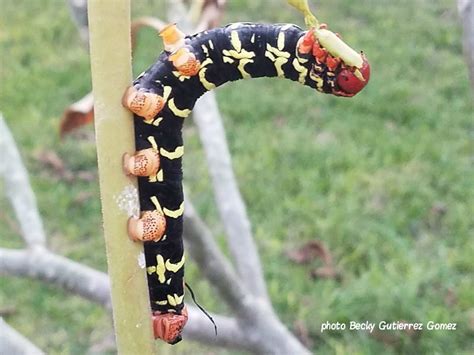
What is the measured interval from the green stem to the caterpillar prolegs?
3 cm

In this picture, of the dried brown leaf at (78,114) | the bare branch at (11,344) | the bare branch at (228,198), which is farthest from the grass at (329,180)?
the bare branch at (11,344)

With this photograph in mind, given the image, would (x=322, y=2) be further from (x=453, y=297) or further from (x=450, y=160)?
(x=453, y=297)

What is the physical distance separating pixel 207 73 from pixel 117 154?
0.34 feet

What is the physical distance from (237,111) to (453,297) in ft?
3.24

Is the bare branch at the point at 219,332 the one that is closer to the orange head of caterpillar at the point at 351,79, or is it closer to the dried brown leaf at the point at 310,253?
the orange head of caterpillar at the point at 351,79

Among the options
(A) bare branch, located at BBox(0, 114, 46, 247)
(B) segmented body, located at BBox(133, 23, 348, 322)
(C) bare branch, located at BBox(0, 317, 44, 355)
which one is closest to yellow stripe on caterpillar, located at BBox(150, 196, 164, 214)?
(B) segmented body, located at BBox(133, 23, 348, 322)

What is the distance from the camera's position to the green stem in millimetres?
370

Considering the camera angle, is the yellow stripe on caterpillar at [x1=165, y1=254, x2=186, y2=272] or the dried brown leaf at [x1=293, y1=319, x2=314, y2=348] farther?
the dried brown leaf at [x1=293, y1=319, x2=314, y2=348]

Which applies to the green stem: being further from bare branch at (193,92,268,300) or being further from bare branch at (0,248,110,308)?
bare branch at (193,92,268,300)

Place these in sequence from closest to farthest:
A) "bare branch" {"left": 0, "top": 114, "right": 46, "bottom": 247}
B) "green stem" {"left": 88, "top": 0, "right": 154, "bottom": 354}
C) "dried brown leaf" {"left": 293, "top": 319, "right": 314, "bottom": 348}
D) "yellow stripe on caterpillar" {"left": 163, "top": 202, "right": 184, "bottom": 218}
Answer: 1. "green stem" {"left": 88, "top": 0, "right": 154, "bottom": 354}
2. "yellow stripe on caterpillar" {"left": 163, "top": 202, "right": 184, "bottom": 218}
3. "bare branch" {"left": 0, "top": 114, "right": 46, "bottom": 247}
4. "dried brown leaf" {"left": 293, "top": 319, "right": 314, "bottom": 348}

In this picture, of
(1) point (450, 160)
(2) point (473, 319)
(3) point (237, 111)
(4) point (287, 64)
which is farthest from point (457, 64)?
(4) point (287, 64)

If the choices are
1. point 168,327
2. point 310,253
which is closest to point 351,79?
point 168,327

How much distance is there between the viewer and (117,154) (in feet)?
1.26

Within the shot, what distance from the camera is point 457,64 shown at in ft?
8.30
